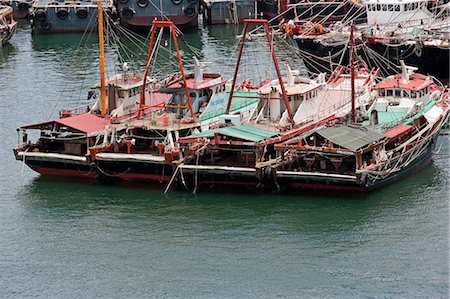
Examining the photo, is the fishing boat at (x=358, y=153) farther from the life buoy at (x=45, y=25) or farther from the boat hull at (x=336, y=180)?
the life buoy at (x=45, y=25)

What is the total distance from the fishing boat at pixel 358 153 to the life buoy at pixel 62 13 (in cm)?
4983

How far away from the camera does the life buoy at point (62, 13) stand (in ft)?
301

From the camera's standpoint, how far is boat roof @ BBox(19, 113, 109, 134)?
44.7 m

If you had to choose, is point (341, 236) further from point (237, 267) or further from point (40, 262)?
point (40, 262)

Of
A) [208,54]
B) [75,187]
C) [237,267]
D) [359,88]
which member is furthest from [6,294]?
[208,54]

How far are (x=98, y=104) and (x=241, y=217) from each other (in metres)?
10.3

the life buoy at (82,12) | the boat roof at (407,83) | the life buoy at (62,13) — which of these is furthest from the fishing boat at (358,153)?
the life buoy at (62,13)

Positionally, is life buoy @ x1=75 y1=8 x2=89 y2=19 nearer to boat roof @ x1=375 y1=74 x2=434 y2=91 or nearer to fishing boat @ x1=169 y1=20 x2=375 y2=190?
fishing boat @ x1=169 y1=20 x2=375 y2=190

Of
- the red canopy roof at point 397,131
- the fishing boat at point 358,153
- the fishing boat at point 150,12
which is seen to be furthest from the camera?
the fishing boat at point 150,12

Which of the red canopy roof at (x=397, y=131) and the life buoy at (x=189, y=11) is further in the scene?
the life buoy at (x=189, y=11)

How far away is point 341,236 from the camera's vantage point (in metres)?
38.6

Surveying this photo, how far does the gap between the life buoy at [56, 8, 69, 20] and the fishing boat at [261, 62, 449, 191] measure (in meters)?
49.8

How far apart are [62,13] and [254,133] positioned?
5180cm

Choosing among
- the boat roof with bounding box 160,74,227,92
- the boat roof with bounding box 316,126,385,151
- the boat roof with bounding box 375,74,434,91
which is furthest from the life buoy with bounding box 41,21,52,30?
the boat roof with bounding box 316,126,385,151
